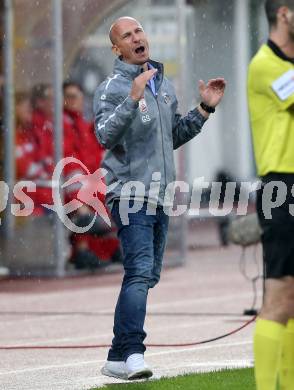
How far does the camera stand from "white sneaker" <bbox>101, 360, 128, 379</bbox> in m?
9.37

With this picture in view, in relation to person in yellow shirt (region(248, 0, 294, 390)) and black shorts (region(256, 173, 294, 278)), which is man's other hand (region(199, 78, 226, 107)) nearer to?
person in yellow shirt (region(248, 0, 294, 390))

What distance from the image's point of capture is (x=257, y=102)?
7598 mm

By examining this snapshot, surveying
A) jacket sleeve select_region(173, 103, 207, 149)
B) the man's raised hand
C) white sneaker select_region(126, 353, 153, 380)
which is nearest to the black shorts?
the man's raised hand

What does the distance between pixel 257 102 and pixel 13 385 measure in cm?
274

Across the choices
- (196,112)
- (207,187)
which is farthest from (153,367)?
(207,187)

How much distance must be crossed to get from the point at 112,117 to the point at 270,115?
1.80 m

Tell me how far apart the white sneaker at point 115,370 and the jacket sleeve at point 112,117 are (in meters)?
1.29

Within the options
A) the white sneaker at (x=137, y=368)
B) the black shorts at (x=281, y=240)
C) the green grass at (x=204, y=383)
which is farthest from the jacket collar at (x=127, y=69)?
the black shorts at (x=281, y=240)

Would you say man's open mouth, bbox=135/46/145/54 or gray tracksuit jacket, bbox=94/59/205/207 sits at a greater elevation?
man's open mouth, bbox=135/46/145/54

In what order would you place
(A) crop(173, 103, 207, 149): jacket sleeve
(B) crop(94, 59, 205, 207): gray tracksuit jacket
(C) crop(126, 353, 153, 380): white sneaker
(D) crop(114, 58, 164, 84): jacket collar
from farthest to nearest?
(A) crop(173, 103, 207, 149): jacket sleeve, (D) crop(114, 58, 164, 84): jacket collar, (B) crop(94, 59, 205, 207): gray tracksuit jacket, (C) crop(126, 353, 153, 380): white sneaker

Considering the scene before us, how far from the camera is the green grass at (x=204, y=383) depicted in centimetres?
913

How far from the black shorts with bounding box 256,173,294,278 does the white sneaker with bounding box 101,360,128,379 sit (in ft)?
6.67

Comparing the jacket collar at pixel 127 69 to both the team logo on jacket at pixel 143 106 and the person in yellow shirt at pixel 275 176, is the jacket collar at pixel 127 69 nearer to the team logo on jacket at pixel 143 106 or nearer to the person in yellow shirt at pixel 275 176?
the team logo on jacket at pixel 143 106

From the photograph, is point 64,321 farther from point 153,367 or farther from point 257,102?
point 257,102
